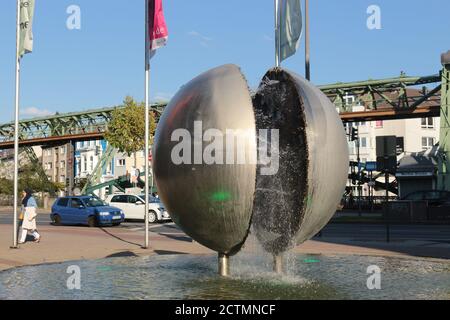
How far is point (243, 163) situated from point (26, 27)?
1095 cm

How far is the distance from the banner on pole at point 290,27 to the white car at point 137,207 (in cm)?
1531

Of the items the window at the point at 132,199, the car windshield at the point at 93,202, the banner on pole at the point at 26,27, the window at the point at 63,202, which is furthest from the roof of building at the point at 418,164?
the banner on pole at the point at 26,27

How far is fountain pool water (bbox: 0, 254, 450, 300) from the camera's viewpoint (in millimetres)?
7684

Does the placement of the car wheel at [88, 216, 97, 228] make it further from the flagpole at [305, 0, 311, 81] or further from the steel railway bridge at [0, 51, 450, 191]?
the steel railway bridge at [0, 51, 450, 191]

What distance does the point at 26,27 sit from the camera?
16219mm

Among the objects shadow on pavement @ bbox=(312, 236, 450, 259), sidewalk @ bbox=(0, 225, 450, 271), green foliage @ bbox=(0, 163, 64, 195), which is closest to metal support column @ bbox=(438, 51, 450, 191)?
shadow on pavement @ bbox=(312, 236, 450, 259)

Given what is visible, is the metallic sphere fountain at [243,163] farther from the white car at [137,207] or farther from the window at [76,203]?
the white car at [137,207]

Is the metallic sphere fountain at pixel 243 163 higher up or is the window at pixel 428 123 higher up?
the window at pixel 428 123

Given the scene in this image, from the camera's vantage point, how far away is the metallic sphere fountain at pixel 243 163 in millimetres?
7738

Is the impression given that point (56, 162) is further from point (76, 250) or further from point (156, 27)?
point (76, 250)

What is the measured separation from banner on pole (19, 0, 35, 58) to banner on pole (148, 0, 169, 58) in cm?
330

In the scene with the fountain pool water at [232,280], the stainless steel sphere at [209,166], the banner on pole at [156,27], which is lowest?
the fountain pool water at [232,280]

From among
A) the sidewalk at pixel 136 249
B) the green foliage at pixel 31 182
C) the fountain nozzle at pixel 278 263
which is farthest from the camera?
the green foliage at pixel 31 182
